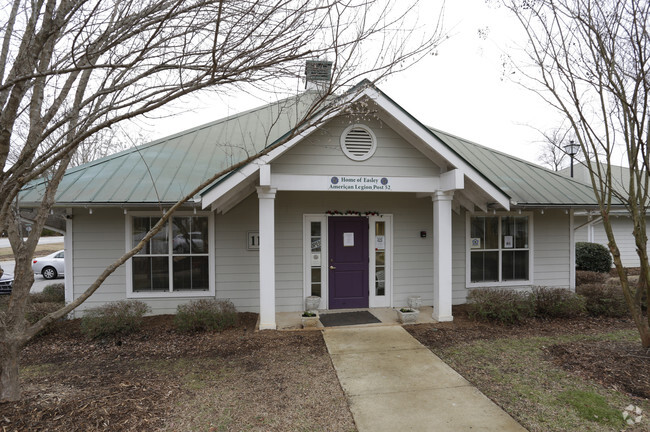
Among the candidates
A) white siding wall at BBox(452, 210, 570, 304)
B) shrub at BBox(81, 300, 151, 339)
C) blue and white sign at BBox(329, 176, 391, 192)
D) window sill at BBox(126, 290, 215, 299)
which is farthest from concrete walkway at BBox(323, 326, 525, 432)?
white siding wall at BBox(452, 210, 570, 304)

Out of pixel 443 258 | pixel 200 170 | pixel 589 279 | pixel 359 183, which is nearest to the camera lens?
pixel 359 183

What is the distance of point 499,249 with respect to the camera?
8.53 m

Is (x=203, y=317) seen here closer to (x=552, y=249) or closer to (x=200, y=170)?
(x=200, y=170)

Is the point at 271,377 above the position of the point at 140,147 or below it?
below

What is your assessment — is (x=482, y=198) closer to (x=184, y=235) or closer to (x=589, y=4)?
(x=589, y=4)

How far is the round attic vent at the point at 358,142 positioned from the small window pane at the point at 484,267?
397 centimetres

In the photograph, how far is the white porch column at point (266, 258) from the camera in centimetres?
629

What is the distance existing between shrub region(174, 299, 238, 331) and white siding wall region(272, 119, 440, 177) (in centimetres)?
289

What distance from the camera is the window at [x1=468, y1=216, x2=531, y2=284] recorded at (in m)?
8.47

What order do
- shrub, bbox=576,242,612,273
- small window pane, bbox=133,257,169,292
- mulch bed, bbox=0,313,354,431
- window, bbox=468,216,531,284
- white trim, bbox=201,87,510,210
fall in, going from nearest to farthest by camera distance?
mulch bed, bbox=0,313,354,431
white trim, bbox=201,87,510,210
small window pane, bbox=133,257,169,292
window, bbox=468,216,531,284
shrub, bbox=576,242,612,273

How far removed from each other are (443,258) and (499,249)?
256 centimetres

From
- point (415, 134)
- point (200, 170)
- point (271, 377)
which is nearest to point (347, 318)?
point (271, 377)

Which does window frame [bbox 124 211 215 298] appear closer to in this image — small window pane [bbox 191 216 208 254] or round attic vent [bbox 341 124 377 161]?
small window pane [bbox 191 216 208 254]

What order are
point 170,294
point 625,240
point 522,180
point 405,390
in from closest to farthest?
point 405,390, point 170,294, point 522,180, point 625,240
